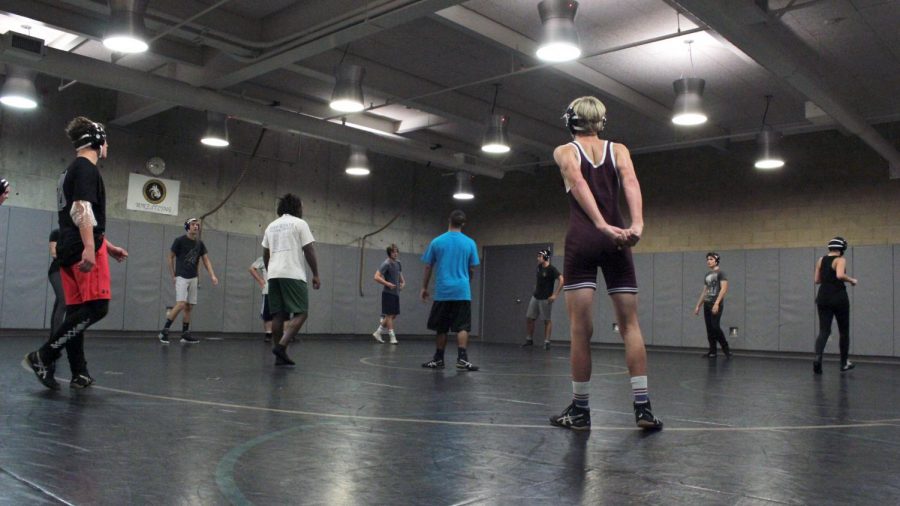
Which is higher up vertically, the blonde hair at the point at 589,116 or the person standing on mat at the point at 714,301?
the blonde hair at the point at 589,116

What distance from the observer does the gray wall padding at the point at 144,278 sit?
45.9 ft

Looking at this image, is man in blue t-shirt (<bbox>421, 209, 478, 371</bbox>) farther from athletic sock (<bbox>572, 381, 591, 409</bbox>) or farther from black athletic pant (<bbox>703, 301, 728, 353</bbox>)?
black athletic pant (<bbox>703, 301, 728, 353</bbox>)

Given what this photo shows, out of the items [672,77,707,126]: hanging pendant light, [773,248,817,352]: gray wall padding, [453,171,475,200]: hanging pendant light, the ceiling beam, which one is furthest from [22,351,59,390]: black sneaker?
[773,248,817,352]: gray wall padding

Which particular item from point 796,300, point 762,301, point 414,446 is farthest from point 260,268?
point 414,446

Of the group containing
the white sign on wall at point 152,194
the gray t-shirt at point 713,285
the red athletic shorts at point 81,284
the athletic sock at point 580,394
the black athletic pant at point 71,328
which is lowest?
the athletic sock at point 580,394

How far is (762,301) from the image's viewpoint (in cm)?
1516

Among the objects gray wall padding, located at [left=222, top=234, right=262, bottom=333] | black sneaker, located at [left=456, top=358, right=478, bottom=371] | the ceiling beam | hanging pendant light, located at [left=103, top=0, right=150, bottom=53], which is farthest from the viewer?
gray wall padding, located at [left=222, top=234, right=262, bottom=333]

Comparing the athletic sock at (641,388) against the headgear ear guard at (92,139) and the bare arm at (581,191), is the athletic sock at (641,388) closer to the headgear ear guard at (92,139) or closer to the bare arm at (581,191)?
the bare arm at (581,191)

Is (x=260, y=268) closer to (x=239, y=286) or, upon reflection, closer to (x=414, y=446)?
(x=239, y=286)

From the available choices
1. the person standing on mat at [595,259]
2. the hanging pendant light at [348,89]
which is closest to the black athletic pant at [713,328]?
the hanging pendant light at [348,89]

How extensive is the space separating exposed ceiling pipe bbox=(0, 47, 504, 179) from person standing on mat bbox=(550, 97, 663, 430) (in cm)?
944

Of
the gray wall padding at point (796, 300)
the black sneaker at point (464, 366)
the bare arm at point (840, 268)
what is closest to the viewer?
the black sneaker at point (464, 366)

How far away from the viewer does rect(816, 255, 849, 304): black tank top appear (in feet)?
29.3

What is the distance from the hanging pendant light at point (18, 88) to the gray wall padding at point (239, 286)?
5328mm
